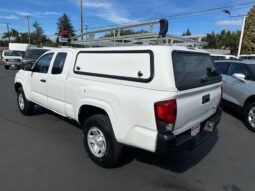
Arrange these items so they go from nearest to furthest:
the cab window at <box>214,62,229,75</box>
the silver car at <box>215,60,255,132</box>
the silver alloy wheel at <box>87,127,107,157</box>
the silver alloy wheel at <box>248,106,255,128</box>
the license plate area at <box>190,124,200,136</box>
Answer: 1. the license plate area at <box>190,124,200,136</box>
2. the silver alloy wheel at <box>87,127,107,157</box>
3. the silver alloy wheel at <box>248,106,255,128</box>
4. the silver car at <box>215,60,255,132</box>
5. the cab window at <box>214,62,229,75</box>

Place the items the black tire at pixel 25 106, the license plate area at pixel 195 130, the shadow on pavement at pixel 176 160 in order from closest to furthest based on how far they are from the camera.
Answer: the license plate area at pixel 195 130 → the shadow on pavement at pixel 176 160 → the black tire at pixel 25 106

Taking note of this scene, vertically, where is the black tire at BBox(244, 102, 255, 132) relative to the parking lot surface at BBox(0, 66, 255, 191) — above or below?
above

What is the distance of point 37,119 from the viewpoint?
5.97m

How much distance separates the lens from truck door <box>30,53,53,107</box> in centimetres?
507

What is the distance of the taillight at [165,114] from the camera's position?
8.87 ft

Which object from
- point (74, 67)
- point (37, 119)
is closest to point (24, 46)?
point (37, 119)

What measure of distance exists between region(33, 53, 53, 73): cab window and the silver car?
188 inches

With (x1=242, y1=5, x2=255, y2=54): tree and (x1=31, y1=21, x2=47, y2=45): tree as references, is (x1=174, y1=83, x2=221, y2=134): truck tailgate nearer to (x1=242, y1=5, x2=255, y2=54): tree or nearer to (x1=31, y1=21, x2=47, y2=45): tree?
(x1=242, y1=5, x2=255, y2=54): tree

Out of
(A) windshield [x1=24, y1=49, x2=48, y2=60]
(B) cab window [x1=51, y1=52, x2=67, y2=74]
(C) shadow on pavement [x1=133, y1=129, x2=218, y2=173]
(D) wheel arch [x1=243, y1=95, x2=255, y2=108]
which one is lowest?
(C) shadow on pavement [x1=133, y1=129, x2=218, y2=173]

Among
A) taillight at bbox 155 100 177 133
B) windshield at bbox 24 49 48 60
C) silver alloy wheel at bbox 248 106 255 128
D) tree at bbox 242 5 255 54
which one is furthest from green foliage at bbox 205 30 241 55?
taillight at bbox 155 100 177 133

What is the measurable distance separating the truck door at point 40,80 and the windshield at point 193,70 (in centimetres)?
305

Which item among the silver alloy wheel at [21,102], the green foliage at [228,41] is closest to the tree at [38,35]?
the green foliage at [228,41]

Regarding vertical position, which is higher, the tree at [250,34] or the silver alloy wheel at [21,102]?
the tree at [250,34]

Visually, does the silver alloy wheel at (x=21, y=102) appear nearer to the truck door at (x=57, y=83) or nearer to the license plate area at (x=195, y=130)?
the truck door at (x=57, y=83)
